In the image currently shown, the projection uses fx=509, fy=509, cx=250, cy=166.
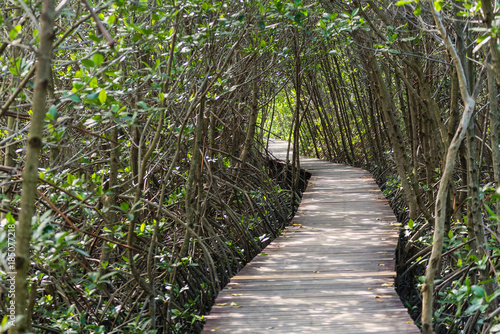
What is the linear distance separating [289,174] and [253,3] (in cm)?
639

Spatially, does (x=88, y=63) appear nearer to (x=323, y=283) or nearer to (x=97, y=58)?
(x=97, y=58)

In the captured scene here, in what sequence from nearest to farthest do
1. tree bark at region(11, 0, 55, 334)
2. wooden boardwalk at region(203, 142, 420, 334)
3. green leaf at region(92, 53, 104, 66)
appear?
1. tree bark at region(11, 0, 55, 334)
2. green leaf at region(92, 53, 104, 66)
3. wooden boardwalk at region(203, 142, 420, 334)

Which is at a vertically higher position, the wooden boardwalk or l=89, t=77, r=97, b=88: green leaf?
l=89, t=77, r=97, b=88: green leaf

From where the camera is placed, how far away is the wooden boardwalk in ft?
9.78

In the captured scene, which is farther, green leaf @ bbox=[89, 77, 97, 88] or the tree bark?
green leaf @ bbox=[89, 77, 97, 88]

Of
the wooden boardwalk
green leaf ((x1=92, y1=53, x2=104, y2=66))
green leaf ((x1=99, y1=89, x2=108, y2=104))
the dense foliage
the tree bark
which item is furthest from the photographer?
the wooden boardwalk

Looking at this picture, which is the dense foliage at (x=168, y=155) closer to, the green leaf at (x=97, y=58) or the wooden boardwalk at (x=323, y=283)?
the green leaf at (x=97, y=58)

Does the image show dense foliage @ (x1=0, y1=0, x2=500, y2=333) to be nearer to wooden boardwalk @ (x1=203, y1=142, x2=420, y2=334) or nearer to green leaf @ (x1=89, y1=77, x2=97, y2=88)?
green leaf @ (x1=89, y1=77, x2=97, y2=88)

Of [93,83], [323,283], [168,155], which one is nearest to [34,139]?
[93,83]

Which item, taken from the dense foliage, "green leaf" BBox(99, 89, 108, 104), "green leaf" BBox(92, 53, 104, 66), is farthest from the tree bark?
"green leaf" BBox(99, 89, 108, 104)

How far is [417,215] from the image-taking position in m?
5.07

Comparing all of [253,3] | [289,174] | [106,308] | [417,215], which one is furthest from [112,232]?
[289,174]

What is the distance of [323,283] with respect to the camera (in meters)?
3.67

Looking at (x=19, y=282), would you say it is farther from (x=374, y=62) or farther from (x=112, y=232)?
(x=374, y=62)
